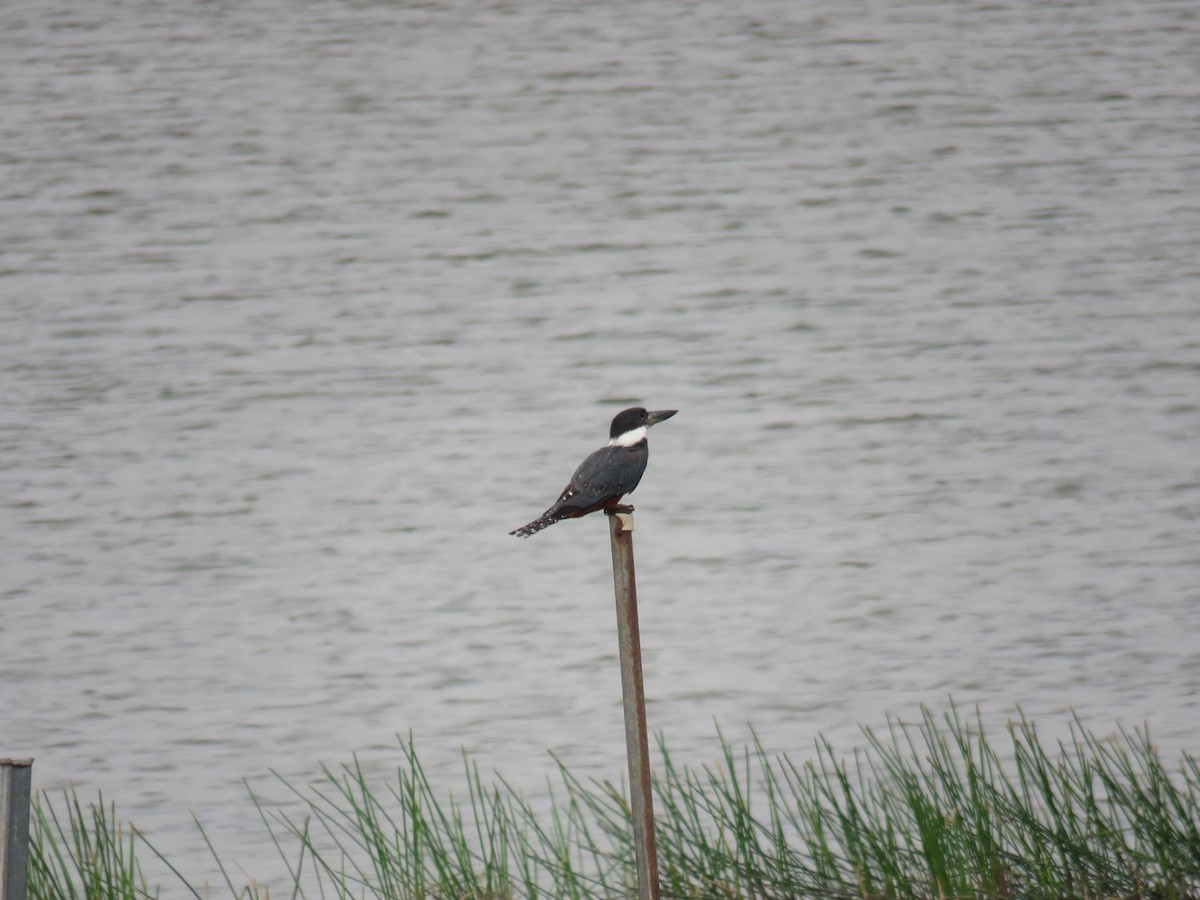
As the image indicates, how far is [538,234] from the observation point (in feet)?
40.5

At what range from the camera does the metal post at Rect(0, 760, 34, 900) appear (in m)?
1.58

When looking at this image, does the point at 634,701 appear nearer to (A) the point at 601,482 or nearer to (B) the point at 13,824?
(A) the point at 601,482

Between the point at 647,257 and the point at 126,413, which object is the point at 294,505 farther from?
the point at 647,257

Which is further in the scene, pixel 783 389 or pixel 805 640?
pixel 783 389

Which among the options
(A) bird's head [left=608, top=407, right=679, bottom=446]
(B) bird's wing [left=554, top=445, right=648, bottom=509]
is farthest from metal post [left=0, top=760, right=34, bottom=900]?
(A) bird's head [left=608, top=407, right=679, bottom=446]

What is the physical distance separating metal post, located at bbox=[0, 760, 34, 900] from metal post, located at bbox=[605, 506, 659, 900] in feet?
2.73

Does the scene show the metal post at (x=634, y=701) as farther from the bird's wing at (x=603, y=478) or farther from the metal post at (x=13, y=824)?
the metal post at (x=13, y=824)

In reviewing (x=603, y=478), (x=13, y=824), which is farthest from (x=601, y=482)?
(x=13, y=824)

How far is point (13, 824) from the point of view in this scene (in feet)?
5.22

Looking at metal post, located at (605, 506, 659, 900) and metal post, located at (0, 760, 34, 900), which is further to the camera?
metal post, located at (605, 506, 659, 900)

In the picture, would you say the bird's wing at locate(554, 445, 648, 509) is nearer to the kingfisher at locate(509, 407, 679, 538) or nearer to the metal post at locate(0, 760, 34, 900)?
the kingfisher at locate(509, 407, 679, 538)

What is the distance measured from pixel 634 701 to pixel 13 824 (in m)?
0.88

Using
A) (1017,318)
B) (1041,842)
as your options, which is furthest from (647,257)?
(1041,842)

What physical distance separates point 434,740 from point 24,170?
24.2 ft
